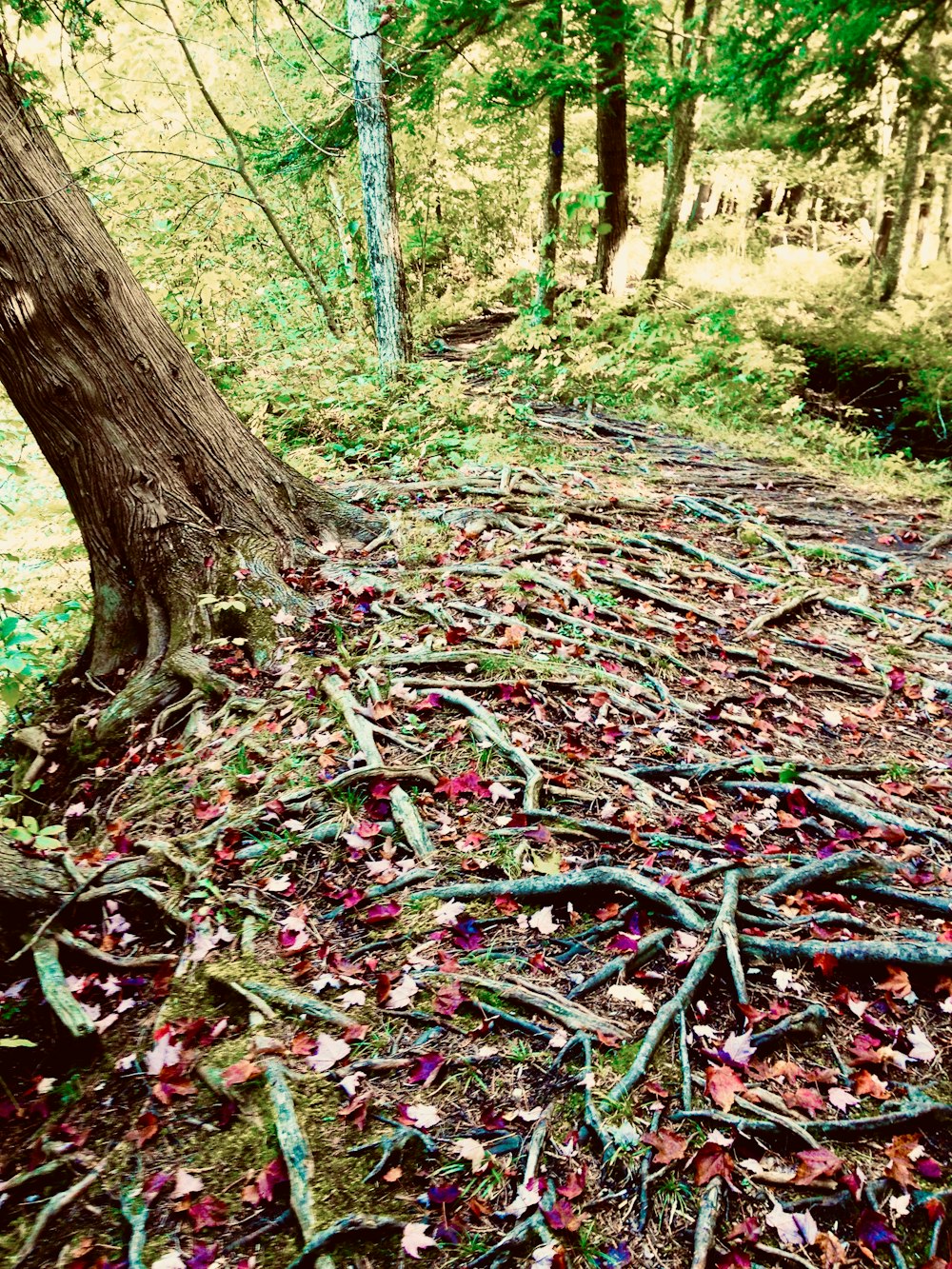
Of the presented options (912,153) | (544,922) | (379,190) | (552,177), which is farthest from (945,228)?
(544,922)

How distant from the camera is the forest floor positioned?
1.99m

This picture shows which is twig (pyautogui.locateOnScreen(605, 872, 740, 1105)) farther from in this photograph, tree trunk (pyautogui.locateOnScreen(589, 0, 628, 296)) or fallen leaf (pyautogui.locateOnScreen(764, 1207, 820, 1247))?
tree trunk (pyautogui.locateOnScreen(589, 0, 628, 296))

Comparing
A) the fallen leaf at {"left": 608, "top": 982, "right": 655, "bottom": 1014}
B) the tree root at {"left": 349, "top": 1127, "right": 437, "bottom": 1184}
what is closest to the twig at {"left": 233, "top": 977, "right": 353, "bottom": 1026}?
the tree root at {"left": 349, "top": 1127, "right": 437, "bottom": 1184}

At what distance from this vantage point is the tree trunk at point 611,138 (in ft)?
33.9

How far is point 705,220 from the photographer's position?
24.0 m

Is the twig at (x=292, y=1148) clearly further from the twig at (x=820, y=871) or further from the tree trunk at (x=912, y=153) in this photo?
the tree trunk at (x=912, y=153)

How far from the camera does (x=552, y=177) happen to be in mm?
13156

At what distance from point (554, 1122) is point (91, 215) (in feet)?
16.2

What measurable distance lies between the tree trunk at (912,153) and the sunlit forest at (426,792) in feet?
2.97

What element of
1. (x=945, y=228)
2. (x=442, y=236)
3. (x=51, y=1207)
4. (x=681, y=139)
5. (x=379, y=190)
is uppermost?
→ (x=681, y=139)

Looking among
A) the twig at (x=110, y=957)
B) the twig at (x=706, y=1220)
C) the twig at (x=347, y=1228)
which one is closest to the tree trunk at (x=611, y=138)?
the twig at (x=110, y=957)

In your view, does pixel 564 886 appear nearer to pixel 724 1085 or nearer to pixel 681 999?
pixel 681 999

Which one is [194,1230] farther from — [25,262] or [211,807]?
[25,262]

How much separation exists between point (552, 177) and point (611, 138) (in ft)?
5.37
